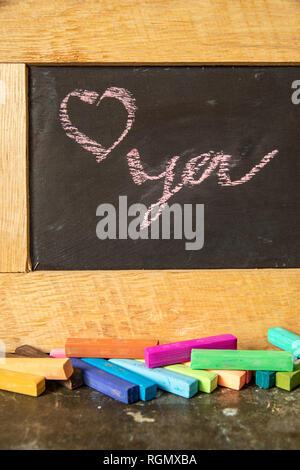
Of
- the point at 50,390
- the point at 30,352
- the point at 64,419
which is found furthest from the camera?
the point at 30,352

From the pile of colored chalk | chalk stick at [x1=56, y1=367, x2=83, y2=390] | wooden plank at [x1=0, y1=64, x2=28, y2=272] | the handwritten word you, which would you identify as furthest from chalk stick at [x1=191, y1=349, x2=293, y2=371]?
wooden plank at [x1=0, y1=64, x2=28, y2=272]

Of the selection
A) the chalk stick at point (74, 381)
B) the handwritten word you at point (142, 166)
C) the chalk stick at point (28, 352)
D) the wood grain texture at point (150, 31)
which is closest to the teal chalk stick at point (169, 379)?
the chalk stick at point (74, 381)

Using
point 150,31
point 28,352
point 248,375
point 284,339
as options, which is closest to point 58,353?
point 28,352

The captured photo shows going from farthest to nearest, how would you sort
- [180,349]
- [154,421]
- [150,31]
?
[150,31]
[180,349]
[154,421]

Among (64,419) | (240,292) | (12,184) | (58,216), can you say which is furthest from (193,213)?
(64,419)

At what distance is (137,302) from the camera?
125 centimetres

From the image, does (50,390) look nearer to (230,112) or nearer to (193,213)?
(193,213)

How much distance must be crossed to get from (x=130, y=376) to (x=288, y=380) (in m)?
0.36

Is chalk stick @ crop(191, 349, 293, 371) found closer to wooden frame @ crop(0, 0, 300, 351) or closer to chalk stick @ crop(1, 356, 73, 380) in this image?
wooden frame @ crop(0, 0, 300, 351)

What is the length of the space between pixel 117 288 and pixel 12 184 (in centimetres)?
40

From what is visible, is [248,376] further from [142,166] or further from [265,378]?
[142,166]

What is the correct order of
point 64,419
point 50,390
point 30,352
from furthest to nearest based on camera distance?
point 30,352, point 50,390, point 64,419

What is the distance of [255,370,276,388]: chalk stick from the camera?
1048 mm

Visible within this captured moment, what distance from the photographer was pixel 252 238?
125 cm
